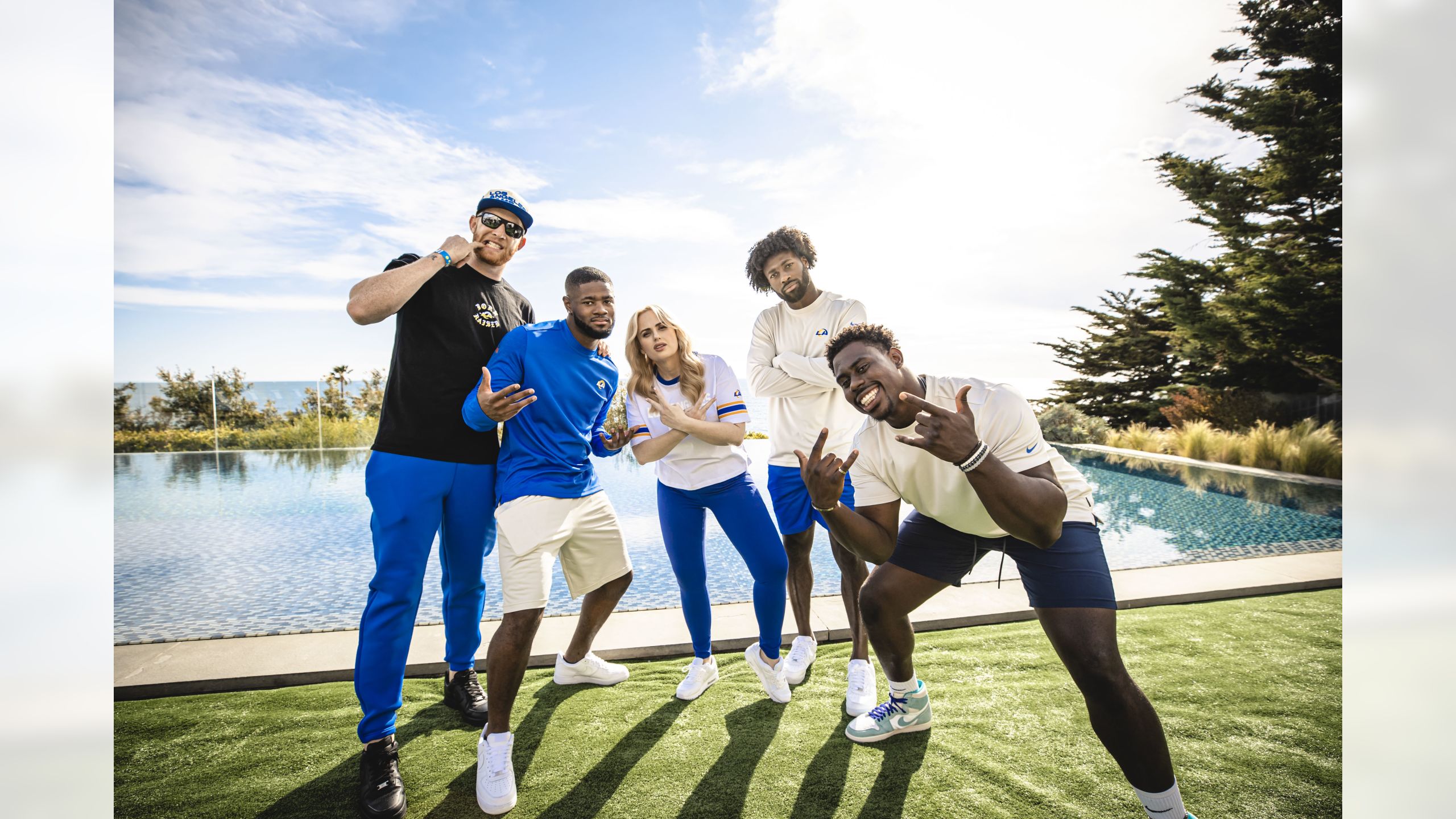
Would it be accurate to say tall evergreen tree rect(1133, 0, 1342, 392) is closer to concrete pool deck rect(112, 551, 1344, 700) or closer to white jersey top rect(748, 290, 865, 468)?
concrete pool deck rect(112, 551, 1344, 700)

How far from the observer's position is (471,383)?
2512 millimetres

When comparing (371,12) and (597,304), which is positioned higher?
(371,12)

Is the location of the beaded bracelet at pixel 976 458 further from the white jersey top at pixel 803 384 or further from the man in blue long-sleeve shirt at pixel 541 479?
the man in blue long-sleeve shirt at pixel 541 479

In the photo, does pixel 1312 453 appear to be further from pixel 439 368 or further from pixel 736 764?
pixel 439 368

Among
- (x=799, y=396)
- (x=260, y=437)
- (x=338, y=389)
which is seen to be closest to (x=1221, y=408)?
(x=799, y=396)

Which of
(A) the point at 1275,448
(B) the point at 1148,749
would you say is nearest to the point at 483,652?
(B) the point at 1148,749

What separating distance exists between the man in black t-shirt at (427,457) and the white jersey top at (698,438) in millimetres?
659

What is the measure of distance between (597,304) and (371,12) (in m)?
5.49

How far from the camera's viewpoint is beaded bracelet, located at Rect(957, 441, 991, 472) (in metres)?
1.75

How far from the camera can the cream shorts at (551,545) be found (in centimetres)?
230

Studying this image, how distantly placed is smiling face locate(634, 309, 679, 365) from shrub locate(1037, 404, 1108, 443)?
14.8 m

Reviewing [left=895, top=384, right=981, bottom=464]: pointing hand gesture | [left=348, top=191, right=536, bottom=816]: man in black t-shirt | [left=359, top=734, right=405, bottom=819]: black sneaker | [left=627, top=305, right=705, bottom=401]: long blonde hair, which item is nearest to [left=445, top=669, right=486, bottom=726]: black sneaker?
[left=348, top=191, right=536, bottom=816]: man in black t-shirt

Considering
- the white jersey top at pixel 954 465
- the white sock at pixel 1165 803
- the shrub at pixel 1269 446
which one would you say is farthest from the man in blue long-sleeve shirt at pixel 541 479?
the shrub at pixel 1269 446
